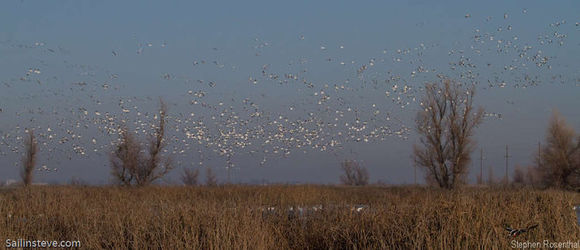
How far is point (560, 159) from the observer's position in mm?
48812

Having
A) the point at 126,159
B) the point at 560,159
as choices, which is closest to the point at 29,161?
the point at 126,159

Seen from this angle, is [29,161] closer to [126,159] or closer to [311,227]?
[126,159]

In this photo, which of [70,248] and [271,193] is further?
[271,193]

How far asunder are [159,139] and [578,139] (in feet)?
107

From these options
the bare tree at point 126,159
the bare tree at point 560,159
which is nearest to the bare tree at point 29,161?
the bare tree at point 126,159

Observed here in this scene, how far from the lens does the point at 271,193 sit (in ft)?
81.1

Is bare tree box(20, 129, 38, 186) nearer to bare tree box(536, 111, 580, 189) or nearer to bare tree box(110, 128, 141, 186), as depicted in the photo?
bare tree box(110, 128, 141, 186)

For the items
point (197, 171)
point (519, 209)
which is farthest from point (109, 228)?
point (197, 171)

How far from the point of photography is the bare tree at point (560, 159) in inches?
1896

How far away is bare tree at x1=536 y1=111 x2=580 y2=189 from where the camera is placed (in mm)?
48156

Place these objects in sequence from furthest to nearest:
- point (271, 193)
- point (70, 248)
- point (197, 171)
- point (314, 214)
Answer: point (197, 171)
point (271, 193)
point (314, 214)
point (70, 248)

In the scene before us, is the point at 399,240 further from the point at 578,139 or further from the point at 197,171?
the point at 197,171

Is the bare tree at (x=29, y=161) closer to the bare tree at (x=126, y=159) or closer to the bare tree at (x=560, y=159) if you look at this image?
the bare tree at (x=126, y=159)

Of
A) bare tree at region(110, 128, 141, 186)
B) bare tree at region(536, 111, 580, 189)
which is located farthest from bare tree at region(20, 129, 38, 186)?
bare tree at region(536, 111, 580, 189)
